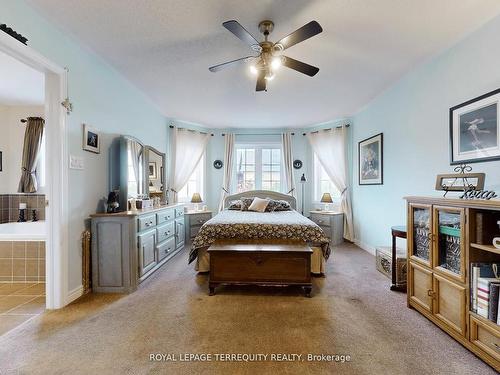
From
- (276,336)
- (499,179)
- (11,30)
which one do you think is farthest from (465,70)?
(11,30)

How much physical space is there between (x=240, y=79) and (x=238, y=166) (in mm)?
2888

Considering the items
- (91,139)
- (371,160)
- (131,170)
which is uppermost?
(91,139)

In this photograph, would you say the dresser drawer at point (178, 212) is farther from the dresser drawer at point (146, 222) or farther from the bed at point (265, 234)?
→ the bed at point (265, 234)

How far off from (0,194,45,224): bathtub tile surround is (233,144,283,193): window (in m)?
3.80

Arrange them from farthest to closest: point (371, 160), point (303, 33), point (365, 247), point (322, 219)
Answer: point (322, 219) < point (365, 247) < point (371, 160) < point (303, 33)

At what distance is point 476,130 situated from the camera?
2.34m

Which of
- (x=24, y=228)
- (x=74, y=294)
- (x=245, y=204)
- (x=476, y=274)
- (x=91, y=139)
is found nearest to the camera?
(x=476, y=274)

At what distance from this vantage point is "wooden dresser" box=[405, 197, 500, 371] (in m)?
1.70

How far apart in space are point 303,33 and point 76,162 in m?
2.52

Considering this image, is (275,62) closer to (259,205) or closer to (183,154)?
(259,205)

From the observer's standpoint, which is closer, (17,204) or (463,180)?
(463,180)

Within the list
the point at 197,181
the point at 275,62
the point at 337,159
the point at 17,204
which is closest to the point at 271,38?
the point at 275,62

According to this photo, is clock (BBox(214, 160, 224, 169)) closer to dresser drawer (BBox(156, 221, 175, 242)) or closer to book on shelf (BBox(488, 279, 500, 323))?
dresser drawer (BBox(156, 221, 175, 242))

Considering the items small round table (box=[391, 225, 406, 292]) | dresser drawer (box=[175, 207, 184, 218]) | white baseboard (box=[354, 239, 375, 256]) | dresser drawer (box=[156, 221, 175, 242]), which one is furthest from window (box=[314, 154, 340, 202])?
dresser drawer (box=[156, 221, 175, 242])
